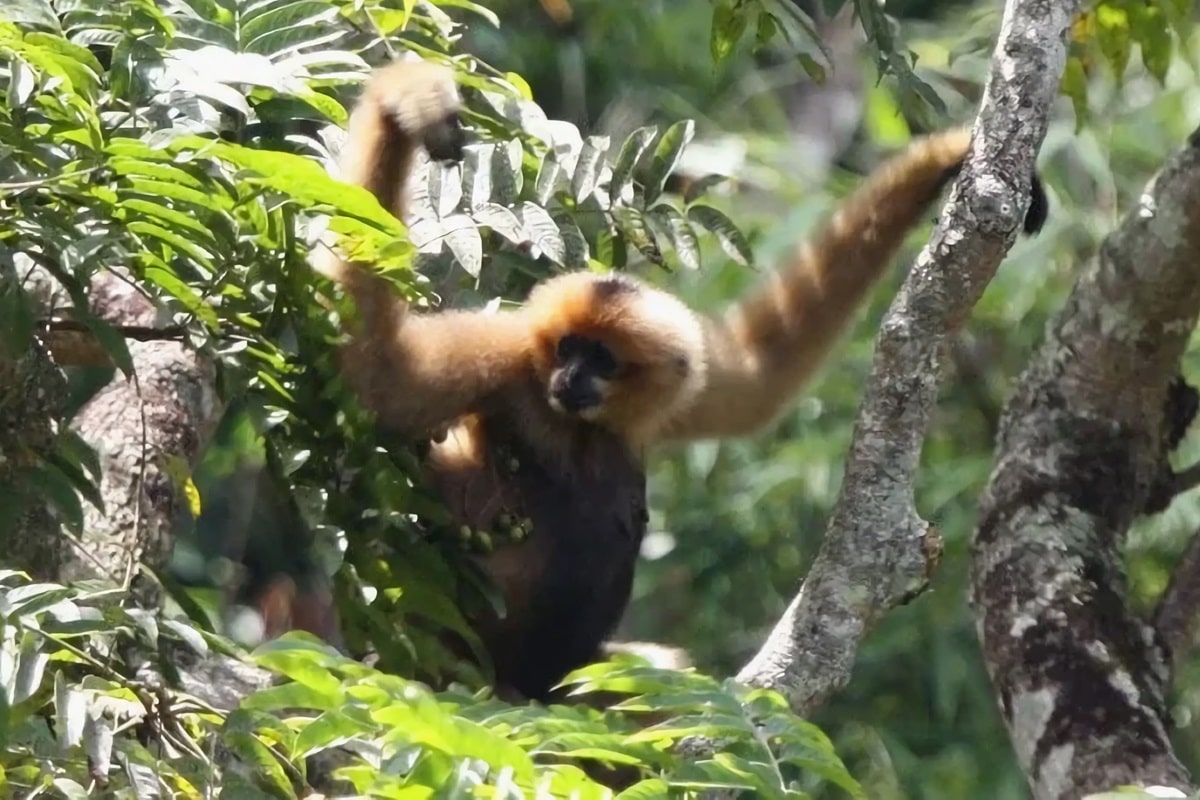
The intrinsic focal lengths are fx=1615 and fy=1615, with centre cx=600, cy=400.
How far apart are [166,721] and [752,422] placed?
263cm

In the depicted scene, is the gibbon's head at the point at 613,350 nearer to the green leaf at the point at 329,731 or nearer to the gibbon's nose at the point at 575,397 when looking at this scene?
the gibbon's nose at the point at 575,397

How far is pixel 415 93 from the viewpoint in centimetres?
329

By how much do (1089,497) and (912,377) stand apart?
0.70 meters

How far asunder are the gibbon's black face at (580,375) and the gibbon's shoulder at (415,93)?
1.01m

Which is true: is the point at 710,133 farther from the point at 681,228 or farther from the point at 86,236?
the point at 86,236

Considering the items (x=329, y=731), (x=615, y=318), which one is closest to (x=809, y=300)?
(x=615, y=318)

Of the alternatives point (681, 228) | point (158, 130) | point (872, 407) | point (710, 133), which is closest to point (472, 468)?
point (681, 228)

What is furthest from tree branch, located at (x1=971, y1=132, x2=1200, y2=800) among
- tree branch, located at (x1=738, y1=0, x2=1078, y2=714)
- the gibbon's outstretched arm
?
the gibbon's outstretched arm

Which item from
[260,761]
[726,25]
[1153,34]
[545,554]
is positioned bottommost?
[260,761]

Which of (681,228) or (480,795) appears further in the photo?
(681,228)

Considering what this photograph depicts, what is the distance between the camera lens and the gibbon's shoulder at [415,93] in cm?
325

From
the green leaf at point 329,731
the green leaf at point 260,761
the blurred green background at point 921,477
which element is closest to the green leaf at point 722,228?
the blurred green background at point 921,477

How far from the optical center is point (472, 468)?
13.3 feet

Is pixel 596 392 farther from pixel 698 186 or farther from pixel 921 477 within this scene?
pixel 921 477
